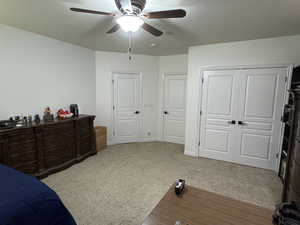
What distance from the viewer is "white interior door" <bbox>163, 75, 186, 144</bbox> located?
15.8 feet

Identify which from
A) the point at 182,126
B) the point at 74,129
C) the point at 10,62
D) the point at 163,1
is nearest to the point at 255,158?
the point at 182,126

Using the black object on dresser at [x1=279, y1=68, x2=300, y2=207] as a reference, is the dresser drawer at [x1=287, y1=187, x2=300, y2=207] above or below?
below

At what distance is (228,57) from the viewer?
341 cm

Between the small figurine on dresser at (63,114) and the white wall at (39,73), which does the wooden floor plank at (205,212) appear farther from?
the white wall at (39,73)

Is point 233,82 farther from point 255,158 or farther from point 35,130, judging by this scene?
point 35,130

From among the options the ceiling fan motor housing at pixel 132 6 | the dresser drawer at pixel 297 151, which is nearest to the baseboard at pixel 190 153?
the dresser drawer at pixel 297 151

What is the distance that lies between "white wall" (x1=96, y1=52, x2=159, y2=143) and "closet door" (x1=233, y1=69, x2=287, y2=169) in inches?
96.1

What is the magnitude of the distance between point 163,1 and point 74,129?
285 cm

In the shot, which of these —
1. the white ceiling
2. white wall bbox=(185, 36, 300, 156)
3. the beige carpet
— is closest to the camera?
the white ceiling

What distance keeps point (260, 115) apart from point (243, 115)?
11.8 inches

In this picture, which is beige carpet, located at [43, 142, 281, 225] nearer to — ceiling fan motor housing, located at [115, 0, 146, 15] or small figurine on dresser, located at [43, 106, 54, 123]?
small figurine on dresser, located at [43, 106, 54, 123]

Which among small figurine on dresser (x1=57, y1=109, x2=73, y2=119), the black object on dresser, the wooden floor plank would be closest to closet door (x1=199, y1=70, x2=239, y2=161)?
the black object on dresser

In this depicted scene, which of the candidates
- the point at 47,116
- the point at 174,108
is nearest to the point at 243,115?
the point at 174,108

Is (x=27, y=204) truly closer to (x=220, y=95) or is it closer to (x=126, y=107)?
(x=220, y=95)
